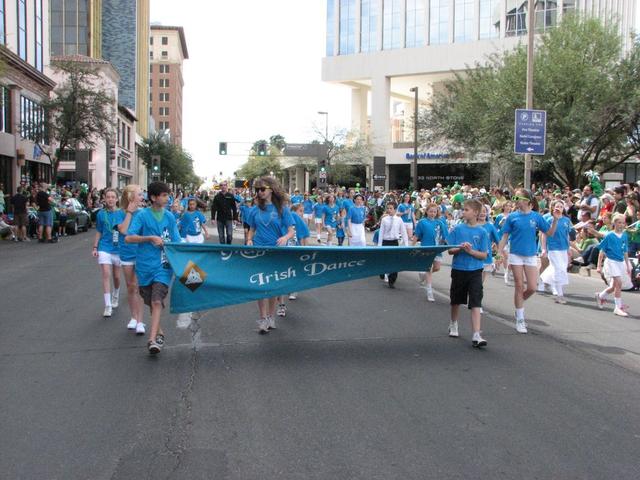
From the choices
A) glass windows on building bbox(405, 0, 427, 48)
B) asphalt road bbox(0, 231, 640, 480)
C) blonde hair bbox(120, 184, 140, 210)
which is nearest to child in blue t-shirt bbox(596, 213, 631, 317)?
asphalt road bbox(0, 231, 640, 480)

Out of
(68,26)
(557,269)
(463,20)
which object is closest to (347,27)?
(463,20)

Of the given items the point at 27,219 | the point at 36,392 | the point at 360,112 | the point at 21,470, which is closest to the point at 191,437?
the point at 21,470

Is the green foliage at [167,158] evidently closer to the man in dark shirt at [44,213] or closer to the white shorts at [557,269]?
the man in dark shirt at [44,213]

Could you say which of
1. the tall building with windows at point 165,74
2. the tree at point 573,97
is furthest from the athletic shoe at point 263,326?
the tall building with windows at point 165,74

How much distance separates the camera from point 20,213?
2300 centimetres

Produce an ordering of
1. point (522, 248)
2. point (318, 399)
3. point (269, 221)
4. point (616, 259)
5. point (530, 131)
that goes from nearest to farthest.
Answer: point (318, 399) → point (269, 221) → point (522, 248) → point (616, 259) → point (530, 131)

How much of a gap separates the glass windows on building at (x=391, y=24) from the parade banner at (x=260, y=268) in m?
59.5

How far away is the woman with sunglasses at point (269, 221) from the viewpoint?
26.3ft

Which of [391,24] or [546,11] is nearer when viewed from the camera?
[546,11]

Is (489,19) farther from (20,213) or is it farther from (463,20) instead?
(20,213)

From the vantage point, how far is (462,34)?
61125 mm

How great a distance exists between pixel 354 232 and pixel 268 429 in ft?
37.6

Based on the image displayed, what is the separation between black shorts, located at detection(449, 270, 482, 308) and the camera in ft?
24.6

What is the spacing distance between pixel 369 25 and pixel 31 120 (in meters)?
37.4
